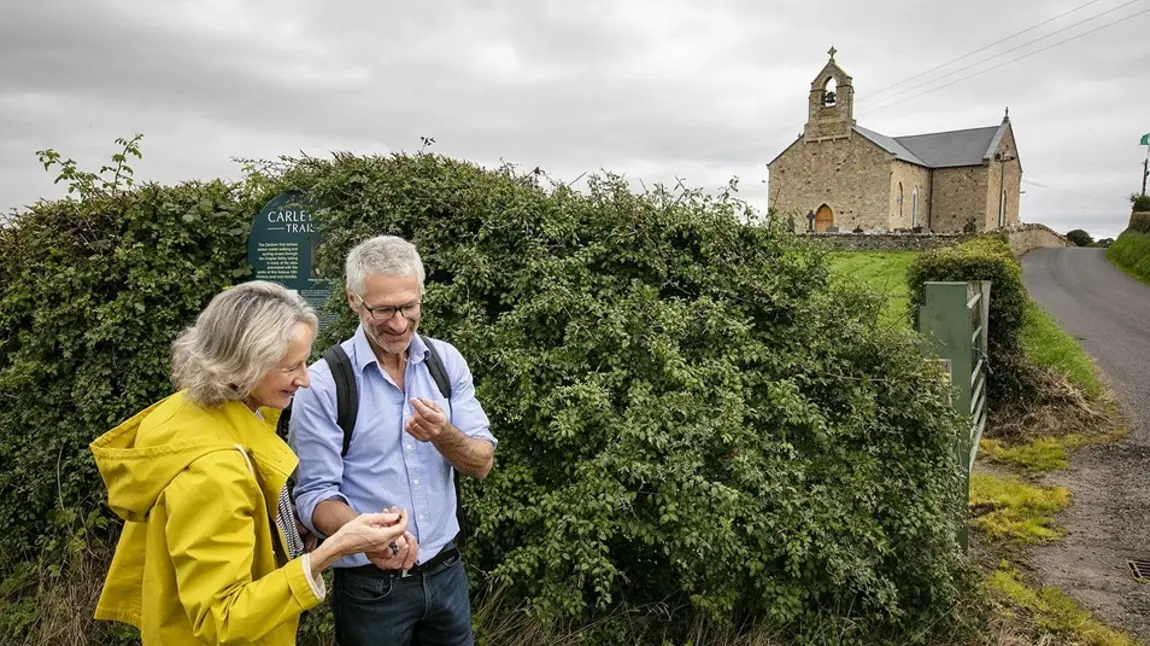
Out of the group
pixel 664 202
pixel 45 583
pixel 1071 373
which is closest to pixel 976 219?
pixel 1071 373

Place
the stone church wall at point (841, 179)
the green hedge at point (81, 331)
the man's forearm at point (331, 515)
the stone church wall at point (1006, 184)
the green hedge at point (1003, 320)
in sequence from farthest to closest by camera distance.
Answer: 1. the stone church wall at point (1006, 184)
2. the stone church wall at point (841, 179)
3. the green hedge at point (1003, 320)
4. the green hedge at point (81, 331)
5. the man's forearm at point (331, 515)

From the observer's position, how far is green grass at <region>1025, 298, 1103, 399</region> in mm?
10102

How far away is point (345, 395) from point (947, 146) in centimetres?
5629

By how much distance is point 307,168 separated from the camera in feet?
17.4

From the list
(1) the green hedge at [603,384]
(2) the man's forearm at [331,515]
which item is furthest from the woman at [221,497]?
(1) the green hedge at [603,384]

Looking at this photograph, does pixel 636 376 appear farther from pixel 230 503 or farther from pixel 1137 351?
pixel 1137 351

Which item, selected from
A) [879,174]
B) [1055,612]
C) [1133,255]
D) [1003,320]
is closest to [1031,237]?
[879,174]

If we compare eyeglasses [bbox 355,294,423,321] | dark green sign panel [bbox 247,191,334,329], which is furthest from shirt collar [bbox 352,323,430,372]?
dark green sign panel [bbox 247,191,334,329]

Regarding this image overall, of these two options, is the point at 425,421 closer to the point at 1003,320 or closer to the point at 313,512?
the point at 313,512

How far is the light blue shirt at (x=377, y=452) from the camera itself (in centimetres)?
245

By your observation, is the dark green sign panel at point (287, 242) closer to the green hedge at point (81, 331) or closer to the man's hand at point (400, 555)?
the green hedge at point (81, 331)

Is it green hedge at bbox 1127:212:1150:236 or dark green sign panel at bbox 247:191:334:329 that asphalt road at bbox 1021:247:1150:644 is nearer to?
dark green sign panel at bbox 247:191:334:329

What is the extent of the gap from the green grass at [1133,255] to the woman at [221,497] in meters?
30.5

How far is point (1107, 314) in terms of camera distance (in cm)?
1772
